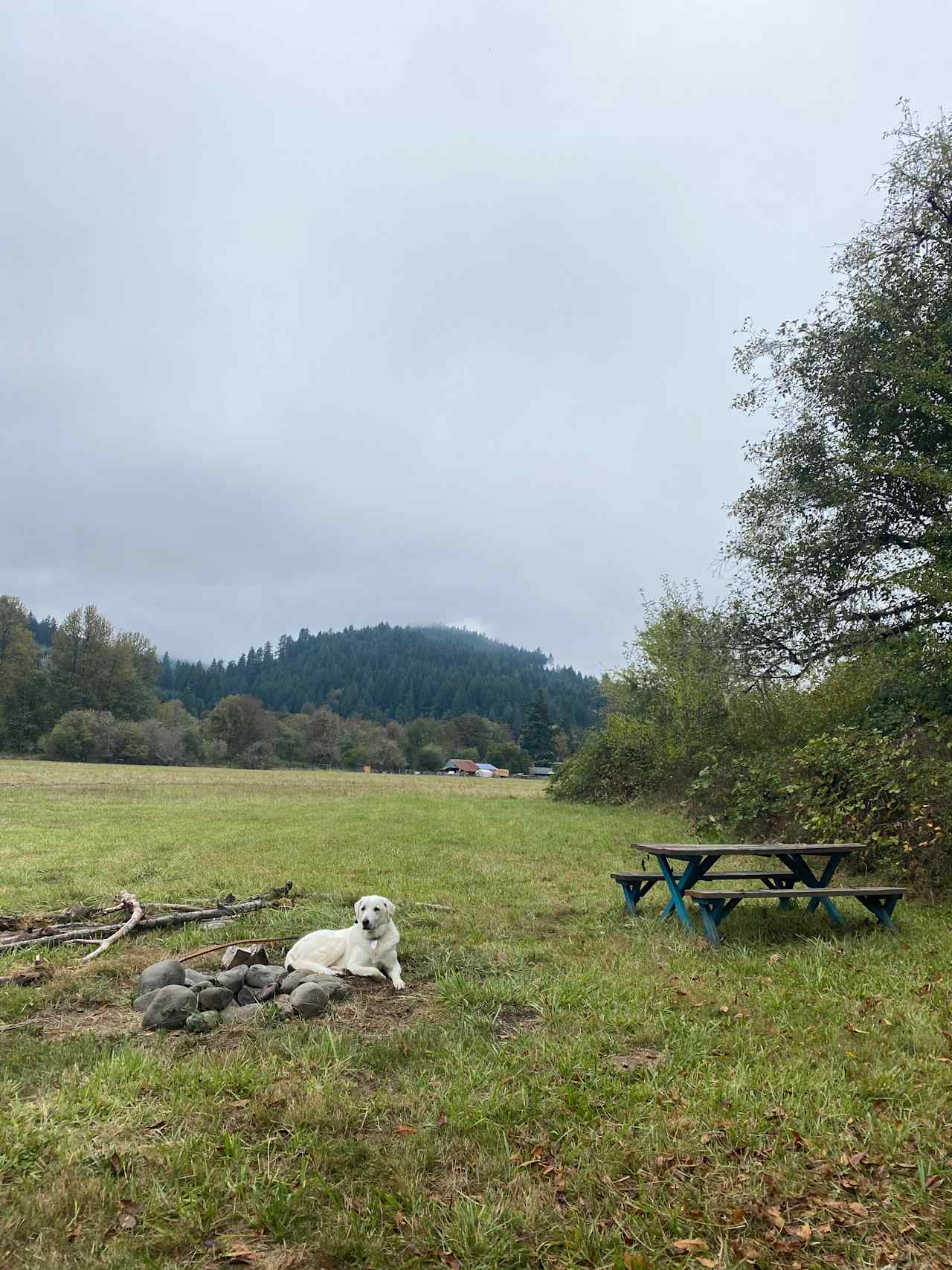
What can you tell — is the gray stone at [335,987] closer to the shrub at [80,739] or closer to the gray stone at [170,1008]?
the gray stone at [170,1008]

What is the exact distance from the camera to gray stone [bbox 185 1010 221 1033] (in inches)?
176

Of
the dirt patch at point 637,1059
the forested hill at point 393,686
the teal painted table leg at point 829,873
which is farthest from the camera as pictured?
the forested hill at point 393,686

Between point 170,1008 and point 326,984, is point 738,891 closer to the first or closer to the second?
point 326,984

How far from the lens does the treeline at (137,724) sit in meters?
69.9

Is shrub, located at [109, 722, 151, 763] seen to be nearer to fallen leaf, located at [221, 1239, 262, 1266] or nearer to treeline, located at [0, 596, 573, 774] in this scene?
treeline, located at [0, 596, 573, 774]

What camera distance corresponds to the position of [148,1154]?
3.03 meters

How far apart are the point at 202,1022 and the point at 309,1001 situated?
670mm

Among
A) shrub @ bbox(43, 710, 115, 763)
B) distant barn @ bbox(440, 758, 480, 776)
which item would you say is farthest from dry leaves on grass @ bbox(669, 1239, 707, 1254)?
distant barn @ bbox(440, 758, 480, 776)

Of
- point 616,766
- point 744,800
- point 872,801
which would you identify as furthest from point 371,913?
point 616,766

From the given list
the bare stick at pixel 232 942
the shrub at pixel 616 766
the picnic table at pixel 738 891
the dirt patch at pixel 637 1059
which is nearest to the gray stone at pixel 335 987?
the bare stick at pixel 232 942

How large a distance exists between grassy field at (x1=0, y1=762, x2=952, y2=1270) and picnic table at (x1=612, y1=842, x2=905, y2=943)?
0.33 m

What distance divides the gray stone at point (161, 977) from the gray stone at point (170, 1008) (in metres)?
0.37

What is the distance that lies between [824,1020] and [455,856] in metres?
7.94

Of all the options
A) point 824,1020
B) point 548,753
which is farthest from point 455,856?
point 548,753
